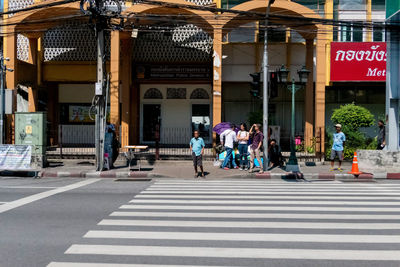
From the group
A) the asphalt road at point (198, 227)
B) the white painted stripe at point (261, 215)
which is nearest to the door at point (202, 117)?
the asphalt road at point (198, 227)

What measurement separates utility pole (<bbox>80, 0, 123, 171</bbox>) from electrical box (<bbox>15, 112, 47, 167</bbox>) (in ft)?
8.85

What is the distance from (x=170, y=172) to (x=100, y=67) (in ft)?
16.2

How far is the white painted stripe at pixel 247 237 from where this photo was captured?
6578 millimetres

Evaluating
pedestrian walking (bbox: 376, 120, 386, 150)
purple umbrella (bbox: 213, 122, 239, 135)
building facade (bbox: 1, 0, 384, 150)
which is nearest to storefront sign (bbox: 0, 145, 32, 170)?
building facade (bbox: 1, 0, 384, 150)

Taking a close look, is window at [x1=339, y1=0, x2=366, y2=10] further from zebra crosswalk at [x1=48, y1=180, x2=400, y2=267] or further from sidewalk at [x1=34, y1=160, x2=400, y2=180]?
zebra crosswalk at [x1=48, y1=180, x2=400, y2=267]

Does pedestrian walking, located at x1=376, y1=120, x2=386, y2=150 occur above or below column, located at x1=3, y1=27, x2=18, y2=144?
below

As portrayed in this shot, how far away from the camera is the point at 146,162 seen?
19.8 m

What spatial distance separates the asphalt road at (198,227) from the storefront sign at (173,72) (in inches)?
524

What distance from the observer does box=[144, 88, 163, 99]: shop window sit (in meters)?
26.9

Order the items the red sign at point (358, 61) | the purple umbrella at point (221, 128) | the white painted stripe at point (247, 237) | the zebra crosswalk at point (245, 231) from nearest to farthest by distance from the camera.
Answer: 1. the zebra crosswalk at point (245, 231)
2. the white painted stripe at point (247, 237)
3. the purple umbrella at point (221, 128)
4. the red sign at point (358, 61)

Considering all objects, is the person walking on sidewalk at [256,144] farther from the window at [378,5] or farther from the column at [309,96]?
the window at [378,5]

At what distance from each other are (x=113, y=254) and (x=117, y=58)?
1583cm

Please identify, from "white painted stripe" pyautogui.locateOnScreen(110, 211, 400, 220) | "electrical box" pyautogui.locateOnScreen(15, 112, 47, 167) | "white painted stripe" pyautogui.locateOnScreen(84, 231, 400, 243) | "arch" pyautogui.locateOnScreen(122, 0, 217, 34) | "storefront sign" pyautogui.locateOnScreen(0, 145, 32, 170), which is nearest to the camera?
"white painted stripe" pyautogui.locateOnScreen(84, 231, 400, 243)

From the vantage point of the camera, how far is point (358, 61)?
2275cm
